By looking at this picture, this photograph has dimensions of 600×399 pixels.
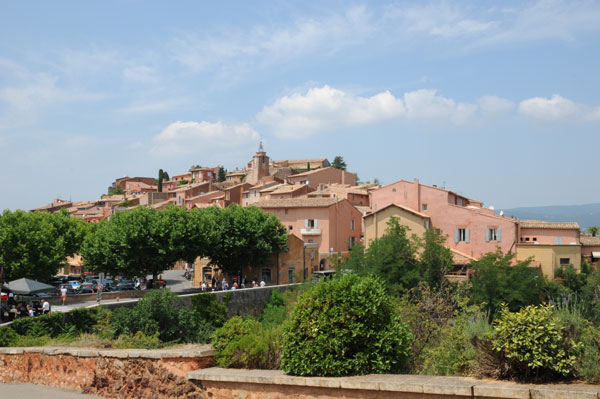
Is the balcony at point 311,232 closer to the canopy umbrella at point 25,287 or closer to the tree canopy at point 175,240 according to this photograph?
the tree canopy at point 175,240

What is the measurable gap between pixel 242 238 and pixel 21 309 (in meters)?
20.4

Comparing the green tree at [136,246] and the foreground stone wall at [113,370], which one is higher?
the green tree at [136,246]

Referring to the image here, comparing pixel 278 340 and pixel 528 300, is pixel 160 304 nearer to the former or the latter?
pixel 278 340

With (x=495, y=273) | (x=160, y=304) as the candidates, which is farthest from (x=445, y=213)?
(x=160, y=304)

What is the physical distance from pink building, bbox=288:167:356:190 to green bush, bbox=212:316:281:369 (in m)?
68.1

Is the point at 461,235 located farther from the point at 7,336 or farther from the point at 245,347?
the point at 245,347

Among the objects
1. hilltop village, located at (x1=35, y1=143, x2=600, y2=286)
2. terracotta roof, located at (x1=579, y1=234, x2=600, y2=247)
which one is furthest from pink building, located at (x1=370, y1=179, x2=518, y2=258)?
terracotta roof, located at (x1=579, y1=234, x2=600, y2=247)

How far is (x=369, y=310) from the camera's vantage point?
7570mm

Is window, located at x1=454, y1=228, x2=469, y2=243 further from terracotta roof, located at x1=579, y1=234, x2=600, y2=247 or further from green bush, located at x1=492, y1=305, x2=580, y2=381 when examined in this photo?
green bush, located at x1=492, y1=305, x2=580, y2=381

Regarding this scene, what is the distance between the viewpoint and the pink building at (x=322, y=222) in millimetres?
50188

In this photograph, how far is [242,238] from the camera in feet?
139

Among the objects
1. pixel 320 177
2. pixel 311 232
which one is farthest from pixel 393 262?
pixel 320 177

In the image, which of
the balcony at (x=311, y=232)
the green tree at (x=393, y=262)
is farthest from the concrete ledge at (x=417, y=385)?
the balcony at (x=311, y=232)

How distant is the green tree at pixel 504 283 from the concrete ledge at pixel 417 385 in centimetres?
2844
